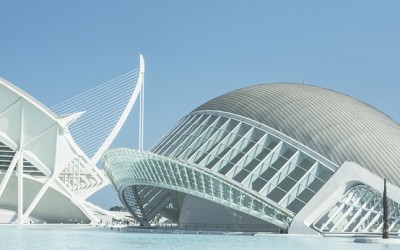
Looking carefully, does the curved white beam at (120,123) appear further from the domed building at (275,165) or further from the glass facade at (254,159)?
the glass facade at (254,159)

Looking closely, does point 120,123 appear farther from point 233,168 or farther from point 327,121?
point 233,168

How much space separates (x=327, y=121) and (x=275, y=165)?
25.4ft

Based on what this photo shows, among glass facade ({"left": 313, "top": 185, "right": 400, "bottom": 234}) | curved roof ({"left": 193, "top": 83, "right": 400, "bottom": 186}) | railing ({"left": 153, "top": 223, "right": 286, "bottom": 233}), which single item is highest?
curved roof ({"left": 193, "top": 83, "right": 400, "bottom": 186})

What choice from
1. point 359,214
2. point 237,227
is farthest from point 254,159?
point 359,214

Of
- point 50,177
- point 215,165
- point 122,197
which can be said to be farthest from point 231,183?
point 50,177

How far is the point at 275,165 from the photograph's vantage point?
4919 cm

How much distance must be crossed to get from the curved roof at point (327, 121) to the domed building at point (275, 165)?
0.08m

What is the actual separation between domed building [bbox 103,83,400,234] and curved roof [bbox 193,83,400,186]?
83 mm

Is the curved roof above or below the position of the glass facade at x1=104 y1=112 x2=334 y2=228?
above

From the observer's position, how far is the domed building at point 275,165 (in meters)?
45.8

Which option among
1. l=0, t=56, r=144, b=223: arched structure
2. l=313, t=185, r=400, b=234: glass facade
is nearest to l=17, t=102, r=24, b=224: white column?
l=0, t=56, r=144, b=223: arched structure

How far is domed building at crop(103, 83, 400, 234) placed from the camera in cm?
4584

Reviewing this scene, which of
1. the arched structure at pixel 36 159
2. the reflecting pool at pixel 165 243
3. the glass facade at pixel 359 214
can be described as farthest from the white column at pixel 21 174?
the glass facade at pixel 359 214

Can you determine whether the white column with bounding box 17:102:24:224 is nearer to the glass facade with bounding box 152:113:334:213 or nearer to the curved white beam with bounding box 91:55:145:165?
the curved white beam with bounding box 91:55:145:165
